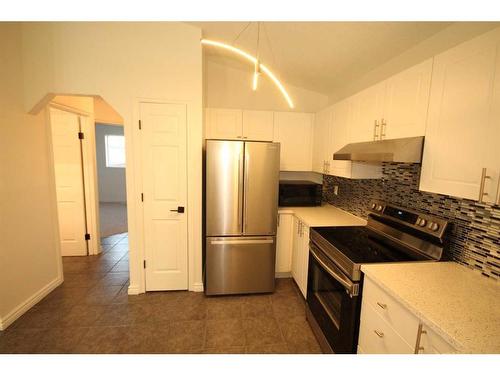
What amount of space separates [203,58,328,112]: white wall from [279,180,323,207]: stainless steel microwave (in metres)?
1.15

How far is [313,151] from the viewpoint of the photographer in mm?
3133

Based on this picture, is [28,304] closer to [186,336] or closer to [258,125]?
[186,336]

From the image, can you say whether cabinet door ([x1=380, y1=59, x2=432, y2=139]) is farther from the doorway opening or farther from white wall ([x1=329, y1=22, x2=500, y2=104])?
the doorway opening

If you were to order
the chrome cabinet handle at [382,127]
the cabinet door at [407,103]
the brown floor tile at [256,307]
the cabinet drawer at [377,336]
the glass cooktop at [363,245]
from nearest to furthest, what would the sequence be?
the cabinet drawer at [377,336]
the cabinet door at [407,103]
the glass cooktop at [363,245]
the chrome cabinet handle at [382,127]
the brown floor tile at [256,307]

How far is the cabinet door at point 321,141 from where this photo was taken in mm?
2652

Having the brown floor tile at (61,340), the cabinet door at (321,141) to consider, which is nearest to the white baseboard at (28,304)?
the brown floor tile at (61,340)

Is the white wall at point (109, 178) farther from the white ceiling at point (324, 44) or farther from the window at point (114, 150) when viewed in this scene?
the white ceiling at point (324, 44)

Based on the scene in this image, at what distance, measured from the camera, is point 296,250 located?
253 cm

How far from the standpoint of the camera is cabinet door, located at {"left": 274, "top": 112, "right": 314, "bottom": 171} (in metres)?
3.07

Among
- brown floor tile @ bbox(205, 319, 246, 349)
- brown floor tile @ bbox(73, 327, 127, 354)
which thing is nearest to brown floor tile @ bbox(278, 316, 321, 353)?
brown floor tile @ bbox(205, 319, 246, 349)

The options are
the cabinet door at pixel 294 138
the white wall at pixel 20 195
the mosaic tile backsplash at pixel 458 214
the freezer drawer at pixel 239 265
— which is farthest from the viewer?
the cabinet door at pixel 294 138
